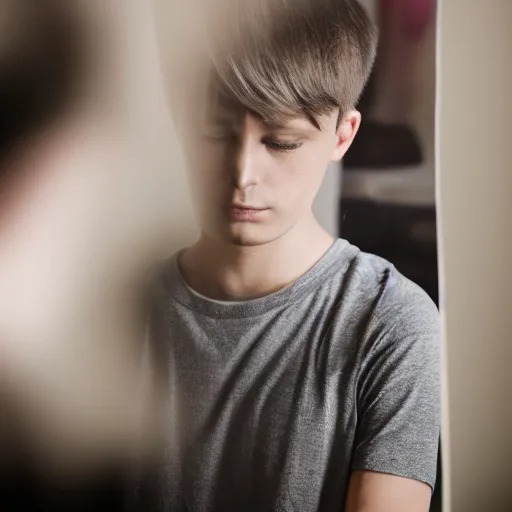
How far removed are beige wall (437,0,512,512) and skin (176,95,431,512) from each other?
0.59 ft

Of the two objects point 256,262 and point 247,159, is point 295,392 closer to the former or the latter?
point 256,262

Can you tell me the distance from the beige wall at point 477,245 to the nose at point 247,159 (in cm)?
30

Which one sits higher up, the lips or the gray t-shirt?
the lips

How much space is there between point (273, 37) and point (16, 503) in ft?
2.19

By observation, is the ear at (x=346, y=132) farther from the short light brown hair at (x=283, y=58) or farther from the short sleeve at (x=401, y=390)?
the short sleeve at (x=401, y=390)

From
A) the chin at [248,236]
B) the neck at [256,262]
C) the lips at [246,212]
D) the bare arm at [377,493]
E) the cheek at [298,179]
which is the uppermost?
the cheek at [298,179]

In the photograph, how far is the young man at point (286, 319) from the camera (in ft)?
2.60

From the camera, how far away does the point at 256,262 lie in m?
0.84

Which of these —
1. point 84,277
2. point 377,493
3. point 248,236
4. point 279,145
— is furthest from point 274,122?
point 377,493

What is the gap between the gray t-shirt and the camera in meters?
0.81

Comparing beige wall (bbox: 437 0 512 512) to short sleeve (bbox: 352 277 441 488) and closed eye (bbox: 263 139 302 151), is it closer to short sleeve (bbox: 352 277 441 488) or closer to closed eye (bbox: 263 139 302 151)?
short sleeve (bbox: 352 277 441 488)

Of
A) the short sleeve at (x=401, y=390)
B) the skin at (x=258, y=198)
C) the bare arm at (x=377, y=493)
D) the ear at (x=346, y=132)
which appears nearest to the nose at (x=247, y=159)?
the skin at (x=258, y=198)

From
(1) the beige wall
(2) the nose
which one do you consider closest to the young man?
(2) the nose

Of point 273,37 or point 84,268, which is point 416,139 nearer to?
point 273,37
